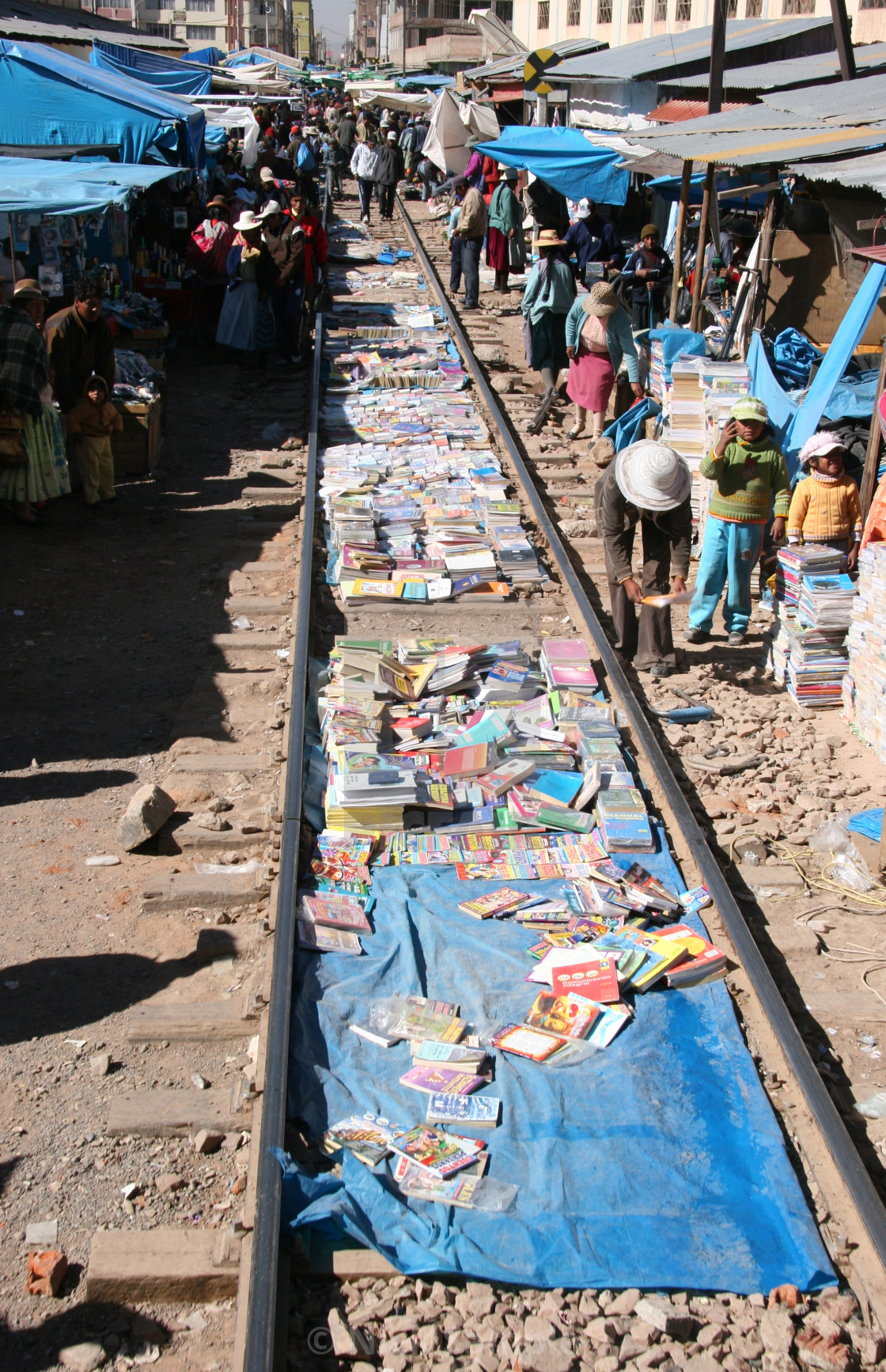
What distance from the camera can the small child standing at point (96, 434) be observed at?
986 cm

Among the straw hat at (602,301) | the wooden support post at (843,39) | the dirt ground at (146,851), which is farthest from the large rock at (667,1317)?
the wooden support post at (843,39)

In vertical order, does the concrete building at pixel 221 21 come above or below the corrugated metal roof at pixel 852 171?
above

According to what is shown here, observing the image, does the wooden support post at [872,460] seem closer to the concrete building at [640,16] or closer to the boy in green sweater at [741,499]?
the boy in green sweater at [741,499]

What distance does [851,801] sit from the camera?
6.17m

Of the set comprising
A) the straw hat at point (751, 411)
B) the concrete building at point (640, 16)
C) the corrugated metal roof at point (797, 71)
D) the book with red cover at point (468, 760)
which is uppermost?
the concrete building at point (640, 16)

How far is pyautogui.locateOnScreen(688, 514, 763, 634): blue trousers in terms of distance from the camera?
25.2 ft

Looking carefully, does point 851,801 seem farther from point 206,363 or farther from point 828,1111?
point 206,363

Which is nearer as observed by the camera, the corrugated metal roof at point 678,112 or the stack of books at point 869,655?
the stack of books at point 869,655

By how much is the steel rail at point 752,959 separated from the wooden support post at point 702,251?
3552 mm

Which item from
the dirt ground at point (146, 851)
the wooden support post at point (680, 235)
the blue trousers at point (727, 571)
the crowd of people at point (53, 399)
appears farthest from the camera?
the wooden support post at point (680, 235)

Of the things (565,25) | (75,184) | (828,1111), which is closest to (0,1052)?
(828,1111)

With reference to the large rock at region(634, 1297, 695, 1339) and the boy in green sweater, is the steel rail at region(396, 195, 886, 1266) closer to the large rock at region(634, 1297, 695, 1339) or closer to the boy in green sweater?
the large rock at region(634, 1297, 695, 1339)

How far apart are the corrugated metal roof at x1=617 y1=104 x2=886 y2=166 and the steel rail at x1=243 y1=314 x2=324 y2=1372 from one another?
550cm

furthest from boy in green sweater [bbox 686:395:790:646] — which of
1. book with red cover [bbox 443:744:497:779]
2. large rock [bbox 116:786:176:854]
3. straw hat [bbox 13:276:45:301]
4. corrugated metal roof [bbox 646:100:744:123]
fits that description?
corrugated metal roof [bbox 646:100:744:123]
